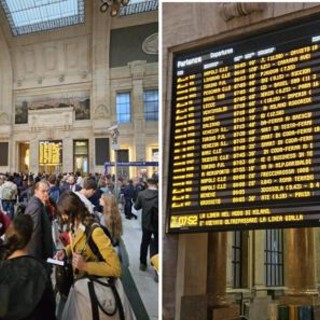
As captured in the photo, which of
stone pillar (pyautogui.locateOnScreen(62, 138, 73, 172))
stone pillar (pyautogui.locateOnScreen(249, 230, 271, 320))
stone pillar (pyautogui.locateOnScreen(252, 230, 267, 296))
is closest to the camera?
stone pillar (pyautogui.locateOnScreen(249, 230, 271, 320))

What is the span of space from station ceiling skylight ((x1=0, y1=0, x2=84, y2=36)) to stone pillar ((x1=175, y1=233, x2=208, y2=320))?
2258 cm

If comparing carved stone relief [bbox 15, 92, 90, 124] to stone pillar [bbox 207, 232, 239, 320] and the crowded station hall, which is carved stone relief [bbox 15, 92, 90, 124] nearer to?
the crowded station hall

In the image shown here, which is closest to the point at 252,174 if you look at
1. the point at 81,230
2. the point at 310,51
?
the point at 310,51

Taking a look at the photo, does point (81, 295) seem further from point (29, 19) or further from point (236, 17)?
point (29, 19)

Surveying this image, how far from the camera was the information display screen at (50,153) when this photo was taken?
24809 mm

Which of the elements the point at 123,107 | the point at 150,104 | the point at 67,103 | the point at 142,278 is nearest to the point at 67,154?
the point at 67,103

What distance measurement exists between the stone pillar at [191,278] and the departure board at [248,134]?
0.43ft

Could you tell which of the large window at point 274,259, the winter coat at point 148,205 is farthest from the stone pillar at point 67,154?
the large window at point 274,259

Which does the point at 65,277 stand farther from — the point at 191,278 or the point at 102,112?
the point at 102,112

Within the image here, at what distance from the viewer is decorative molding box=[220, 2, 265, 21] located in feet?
9.63

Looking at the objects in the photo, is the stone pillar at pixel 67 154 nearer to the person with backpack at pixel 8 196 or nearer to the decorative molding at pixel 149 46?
the decorative molding at pixel 149 46

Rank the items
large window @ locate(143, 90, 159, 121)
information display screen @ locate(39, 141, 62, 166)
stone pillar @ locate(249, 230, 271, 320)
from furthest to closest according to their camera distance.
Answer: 1. large window @ locate(143, 90, 159, 121)
2. information display screen @ locate(39, 141, 62, 166)
3. stone pillar @ locate(249, 230, 271, 320)

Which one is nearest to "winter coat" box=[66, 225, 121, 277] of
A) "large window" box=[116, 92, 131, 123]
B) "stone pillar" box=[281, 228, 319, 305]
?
"stone pillar" box=[281, 228, 319, 305]

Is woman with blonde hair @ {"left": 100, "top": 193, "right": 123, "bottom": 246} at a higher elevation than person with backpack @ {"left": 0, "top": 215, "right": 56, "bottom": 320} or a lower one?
higher
